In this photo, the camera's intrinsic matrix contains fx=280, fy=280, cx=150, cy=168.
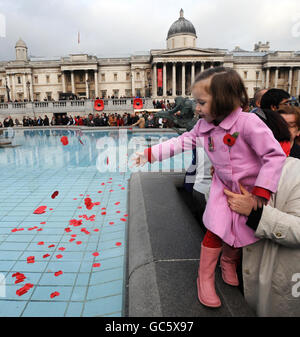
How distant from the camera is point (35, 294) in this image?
2842 mm

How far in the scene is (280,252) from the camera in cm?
160

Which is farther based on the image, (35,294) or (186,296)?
(35,294)

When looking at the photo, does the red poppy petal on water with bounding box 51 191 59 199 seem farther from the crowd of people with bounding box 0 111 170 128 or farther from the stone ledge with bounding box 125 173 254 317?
the crowd of people with bounding box 0 111 170 128

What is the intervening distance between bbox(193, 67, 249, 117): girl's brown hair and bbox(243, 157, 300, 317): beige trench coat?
1.56ft

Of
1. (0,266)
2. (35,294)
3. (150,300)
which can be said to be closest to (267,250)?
(150,300)

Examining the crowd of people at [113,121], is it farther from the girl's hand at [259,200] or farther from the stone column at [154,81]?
the stone column at [154,81]

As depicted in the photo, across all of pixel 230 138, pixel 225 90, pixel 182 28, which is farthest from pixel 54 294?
pixel 182 28

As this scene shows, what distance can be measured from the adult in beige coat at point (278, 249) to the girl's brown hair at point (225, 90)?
47cm

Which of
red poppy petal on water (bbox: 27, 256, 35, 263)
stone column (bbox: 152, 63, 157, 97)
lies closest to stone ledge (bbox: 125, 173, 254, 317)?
red poppy petal on water (bbox: 27, 256, 35, 263)

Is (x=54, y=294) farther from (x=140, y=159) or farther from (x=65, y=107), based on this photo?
(x=65, y=107)

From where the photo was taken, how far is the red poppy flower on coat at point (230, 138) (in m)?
1.68

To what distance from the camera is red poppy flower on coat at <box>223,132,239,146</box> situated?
168 cm
